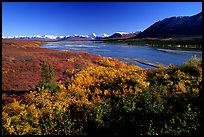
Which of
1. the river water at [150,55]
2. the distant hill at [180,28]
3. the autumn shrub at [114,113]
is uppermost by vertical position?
the distant hill at [180,28]

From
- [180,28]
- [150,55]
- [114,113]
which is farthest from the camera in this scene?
[180,28]

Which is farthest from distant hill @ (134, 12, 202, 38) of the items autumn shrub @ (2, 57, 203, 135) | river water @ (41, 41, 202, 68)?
autumn shrub @ (2, 57, 203, 135)

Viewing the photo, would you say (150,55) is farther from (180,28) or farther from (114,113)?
(180,28)

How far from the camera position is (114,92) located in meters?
11.0

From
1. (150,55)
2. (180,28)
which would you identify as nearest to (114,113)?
(150,55)

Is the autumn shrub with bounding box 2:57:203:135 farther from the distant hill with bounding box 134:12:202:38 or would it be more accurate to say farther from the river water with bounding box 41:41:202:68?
the distant hill with bounding box 134:12:202:38

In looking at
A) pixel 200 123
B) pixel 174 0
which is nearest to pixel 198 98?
pixel 200 123

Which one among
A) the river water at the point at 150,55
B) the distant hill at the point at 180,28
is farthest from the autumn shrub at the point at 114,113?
the distant hill at the point at 180,28

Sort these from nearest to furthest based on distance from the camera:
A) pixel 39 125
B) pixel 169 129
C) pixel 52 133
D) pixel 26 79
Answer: pixel 169 129
pixel 52 133
pixel 39 125
pixel 26 79

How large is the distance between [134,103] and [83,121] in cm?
187

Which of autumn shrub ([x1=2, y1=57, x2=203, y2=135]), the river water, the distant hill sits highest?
the distant hill

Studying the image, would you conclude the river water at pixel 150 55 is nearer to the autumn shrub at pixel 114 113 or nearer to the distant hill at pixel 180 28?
the autumn shrub at pixel 114 113

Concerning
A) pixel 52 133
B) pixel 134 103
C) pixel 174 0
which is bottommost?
pixel 52 133

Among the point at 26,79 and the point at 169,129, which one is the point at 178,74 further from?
the point at 26,79
